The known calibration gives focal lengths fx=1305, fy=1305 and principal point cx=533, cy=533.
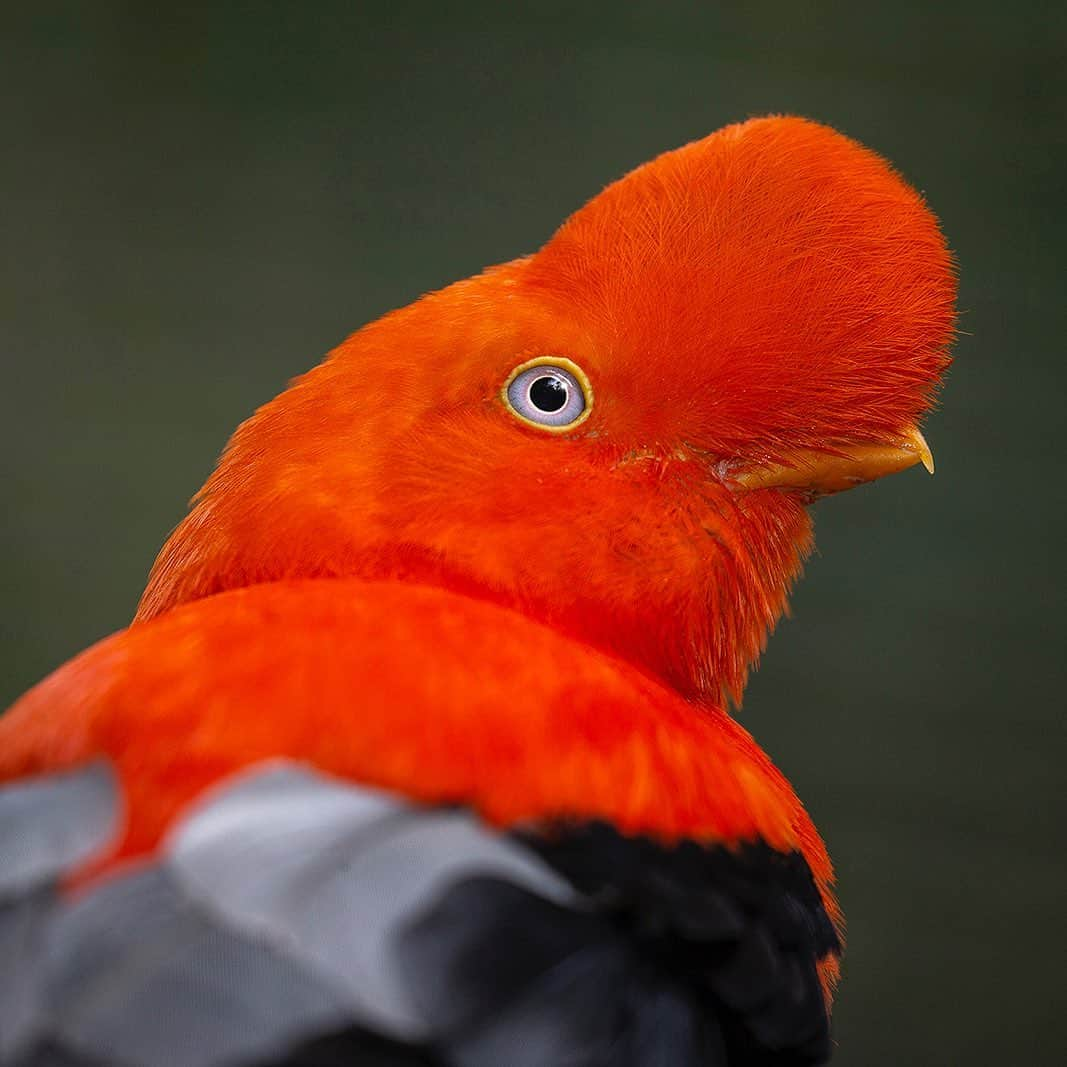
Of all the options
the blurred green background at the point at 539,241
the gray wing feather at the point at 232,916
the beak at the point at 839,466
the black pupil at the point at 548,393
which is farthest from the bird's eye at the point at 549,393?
the blurred green background at the point at 539,241

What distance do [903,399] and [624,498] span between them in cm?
24

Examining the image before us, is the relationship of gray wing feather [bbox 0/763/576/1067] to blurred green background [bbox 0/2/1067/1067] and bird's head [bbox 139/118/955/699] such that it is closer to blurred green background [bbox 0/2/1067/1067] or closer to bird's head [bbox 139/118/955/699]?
bird's head [bbox 139/118/955/699]

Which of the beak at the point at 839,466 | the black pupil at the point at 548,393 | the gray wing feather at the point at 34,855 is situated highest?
the black pupil at the point at 548,393

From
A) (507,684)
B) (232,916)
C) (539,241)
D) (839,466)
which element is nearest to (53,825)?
(232,916)

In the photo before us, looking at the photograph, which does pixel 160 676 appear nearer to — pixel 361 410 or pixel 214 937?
pixel 214 937

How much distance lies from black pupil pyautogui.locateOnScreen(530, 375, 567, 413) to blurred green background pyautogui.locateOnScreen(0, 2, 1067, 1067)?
1.69 meters

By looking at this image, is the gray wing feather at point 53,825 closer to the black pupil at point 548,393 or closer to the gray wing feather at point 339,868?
the gray wing feather at point 339,868

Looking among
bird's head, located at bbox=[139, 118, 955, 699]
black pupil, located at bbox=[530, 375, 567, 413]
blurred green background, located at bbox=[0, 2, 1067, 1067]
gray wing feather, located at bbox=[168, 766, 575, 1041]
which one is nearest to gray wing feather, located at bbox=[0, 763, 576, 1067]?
gray wing feather, located at bbox=[168, 766, 575, 1041]

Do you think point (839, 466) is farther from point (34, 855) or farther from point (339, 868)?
point (34, 855)

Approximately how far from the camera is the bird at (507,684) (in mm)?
700

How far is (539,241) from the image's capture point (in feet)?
9.20

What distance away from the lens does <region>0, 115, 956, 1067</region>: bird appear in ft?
2.30

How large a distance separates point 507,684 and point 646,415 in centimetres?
33

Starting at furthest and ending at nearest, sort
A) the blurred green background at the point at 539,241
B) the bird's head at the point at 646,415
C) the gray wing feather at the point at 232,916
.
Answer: the blurred green background at the point at 539,241 → the bird's head at the point at 646,415 → the gray wing feather at the point at 232,916
